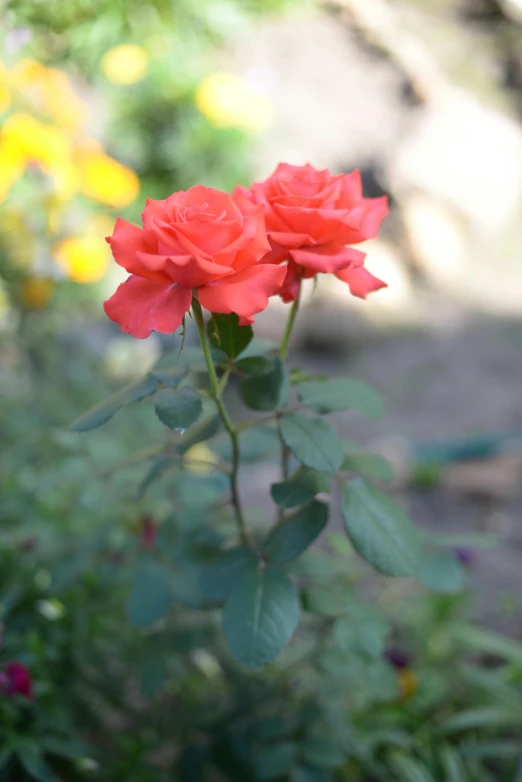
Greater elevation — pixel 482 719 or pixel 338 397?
pixel 338 397

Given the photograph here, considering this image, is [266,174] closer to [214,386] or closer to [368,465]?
[368,465]

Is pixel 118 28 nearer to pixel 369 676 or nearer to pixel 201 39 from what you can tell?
pixel 201 39

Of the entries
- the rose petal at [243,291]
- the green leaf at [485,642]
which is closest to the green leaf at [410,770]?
the green leaf at [485,642]

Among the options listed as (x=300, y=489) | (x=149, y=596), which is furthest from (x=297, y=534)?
(x=149, y=596)

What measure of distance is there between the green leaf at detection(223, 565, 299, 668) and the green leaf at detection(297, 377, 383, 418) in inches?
7.3

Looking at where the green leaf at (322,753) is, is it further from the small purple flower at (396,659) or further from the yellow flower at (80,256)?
the yellow flower at (80,256)

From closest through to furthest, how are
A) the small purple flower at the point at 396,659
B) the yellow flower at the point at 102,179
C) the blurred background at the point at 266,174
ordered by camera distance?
the small purple flower at the point at 396,659 → the blurred background at the point at 266,174 → the yellow flower at the point at 102,179

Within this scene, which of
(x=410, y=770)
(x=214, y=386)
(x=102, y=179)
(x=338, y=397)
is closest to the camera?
(x=214, y=386)

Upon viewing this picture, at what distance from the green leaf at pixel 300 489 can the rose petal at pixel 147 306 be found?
23 centimetres

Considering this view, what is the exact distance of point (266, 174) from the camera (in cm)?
374

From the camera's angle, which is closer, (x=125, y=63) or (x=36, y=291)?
(x=36, y=291)

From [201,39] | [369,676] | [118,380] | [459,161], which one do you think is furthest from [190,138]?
[369,676]

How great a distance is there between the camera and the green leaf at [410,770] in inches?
42.8

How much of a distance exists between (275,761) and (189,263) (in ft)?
2.40
